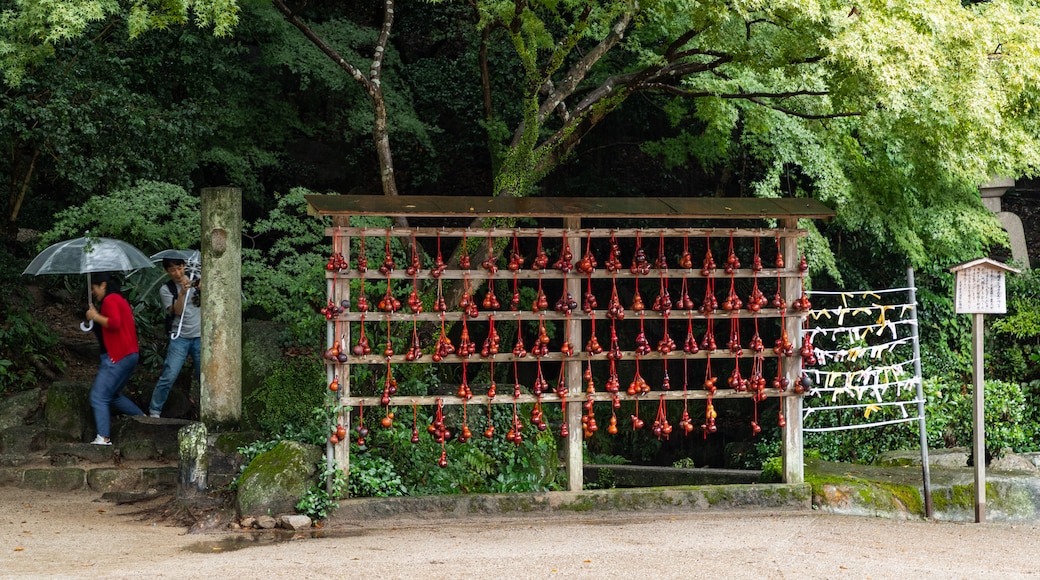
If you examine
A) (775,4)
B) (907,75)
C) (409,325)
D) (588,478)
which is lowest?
(588,478)

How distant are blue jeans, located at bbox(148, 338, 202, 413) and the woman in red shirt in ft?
1.32

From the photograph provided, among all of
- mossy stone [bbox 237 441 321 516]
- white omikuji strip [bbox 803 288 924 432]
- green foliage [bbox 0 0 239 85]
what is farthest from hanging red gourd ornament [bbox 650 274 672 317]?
green foliage [bbox 0 0 239 85]

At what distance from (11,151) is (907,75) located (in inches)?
398

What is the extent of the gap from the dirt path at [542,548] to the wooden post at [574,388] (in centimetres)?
37

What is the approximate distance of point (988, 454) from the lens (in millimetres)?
10180

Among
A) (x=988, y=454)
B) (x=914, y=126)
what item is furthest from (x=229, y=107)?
(x=988, y=454)

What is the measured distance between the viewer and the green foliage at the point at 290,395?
8.48 metres

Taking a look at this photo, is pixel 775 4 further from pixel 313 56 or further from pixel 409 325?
pixel 313 56

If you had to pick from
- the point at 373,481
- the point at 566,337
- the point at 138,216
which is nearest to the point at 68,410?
the point at 138,216

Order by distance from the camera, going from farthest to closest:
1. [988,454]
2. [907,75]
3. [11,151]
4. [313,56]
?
1. [313,56]
2. [11,151]
3. [988,454]
4. [907,75]

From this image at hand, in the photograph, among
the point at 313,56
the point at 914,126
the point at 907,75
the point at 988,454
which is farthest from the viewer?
the point at 313,56

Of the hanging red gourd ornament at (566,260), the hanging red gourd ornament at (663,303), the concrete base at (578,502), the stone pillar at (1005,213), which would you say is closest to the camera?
the concrete base at (578,502)

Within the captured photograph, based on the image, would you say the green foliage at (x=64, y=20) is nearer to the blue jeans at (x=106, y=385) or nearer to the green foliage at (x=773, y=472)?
the blue jeans at (x=106, y=385)

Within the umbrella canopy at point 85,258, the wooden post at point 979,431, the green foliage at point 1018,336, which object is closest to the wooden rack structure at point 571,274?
the wooden post at point 979,431
